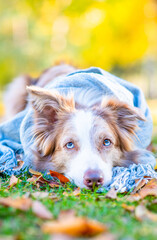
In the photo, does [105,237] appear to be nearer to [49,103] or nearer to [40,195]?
[40,195]

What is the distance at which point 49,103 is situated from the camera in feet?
12.7

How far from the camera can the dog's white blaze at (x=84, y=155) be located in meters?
3.29

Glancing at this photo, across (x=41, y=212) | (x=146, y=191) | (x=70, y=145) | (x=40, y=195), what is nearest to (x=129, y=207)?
(x=146, y=191)

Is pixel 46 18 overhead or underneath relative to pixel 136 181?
overhead

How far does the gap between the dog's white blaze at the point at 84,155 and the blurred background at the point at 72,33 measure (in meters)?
14.7

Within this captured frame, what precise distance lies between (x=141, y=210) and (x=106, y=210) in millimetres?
259

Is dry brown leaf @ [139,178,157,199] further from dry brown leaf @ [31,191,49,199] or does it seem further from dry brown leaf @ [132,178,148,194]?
dry brown leaf @ [31,191,49,199]

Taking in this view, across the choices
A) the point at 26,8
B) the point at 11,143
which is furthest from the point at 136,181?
the point at 26,8

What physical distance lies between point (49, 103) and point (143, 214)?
200 cm

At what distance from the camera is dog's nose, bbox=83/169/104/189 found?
313 cm

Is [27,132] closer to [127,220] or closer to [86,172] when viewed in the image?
[86,172]

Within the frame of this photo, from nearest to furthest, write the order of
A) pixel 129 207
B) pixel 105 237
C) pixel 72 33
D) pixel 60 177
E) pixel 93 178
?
pixel 105 237
pixel 129 207
pixel 93 178
pixel 60 177
pixel 72 33

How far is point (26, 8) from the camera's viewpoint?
68.5 ft

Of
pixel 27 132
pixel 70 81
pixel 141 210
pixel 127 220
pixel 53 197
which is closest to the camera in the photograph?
pixel 127 220
